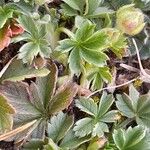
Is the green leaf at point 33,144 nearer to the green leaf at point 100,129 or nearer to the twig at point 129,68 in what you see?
the green leaf at point 100,129

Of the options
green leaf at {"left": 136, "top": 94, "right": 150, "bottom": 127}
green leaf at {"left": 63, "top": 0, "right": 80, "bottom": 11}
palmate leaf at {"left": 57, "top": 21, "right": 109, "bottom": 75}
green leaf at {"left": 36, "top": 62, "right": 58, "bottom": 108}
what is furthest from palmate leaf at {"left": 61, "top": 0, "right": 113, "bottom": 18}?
green leaf at {"left": 136, "top": 94, "right": 150, "bottom": 127}

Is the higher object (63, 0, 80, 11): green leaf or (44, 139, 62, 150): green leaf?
(63, 0, 80, 11): green leaf

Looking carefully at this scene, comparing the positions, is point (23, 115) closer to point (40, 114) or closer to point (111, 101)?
point (40, 114)

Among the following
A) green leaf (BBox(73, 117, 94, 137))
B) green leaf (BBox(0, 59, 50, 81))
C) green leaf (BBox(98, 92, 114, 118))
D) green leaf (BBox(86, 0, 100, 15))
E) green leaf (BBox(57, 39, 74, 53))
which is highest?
green leaf (BBox(86, 0, 100, 15))

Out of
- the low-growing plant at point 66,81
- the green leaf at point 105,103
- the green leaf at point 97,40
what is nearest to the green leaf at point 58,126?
the low-growing plant at point 66,81

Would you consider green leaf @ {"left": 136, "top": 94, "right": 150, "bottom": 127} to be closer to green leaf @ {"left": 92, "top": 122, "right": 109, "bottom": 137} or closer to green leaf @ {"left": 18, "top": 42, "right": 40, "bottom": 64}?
green leaf @ {"left": 92, "top": 122, "right": 109, "bottom": 137}

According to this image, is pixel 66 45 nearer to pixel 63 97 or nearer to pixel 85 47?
pixel 85 47
